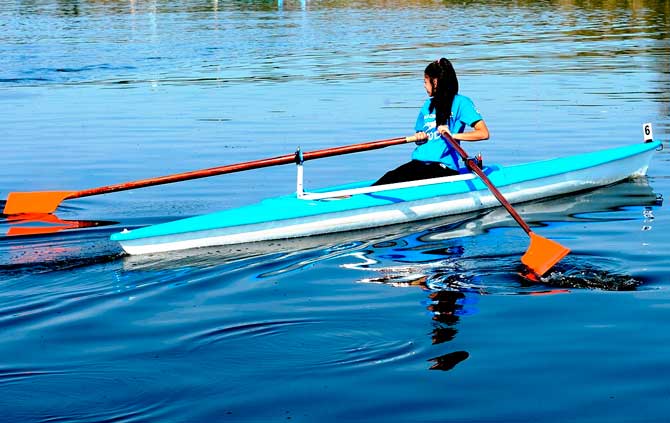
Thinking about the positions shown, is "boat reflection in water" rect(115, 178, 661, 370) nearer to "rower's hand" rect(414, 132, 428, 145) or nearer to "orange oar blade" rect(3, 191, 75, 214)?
"rower's hand" rect(414, 132, 428, 145)

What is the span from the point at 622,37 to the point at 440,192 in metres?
27.1

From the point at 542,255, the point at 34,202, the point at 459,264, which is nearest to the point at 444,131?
the point at 459,264

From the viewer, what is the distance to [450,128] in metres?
10.8

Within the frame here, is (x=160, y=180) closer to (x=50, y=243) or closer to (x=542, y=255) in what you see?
(x=50, y=243)

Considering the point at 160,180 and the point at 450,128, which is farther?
the point at 450,128

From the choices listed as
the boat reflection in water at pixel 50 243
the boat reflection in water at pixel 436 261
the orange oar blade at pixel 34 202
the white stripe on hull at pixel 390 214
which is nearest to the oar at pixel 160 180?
the orange oar blade at pixel 34 202

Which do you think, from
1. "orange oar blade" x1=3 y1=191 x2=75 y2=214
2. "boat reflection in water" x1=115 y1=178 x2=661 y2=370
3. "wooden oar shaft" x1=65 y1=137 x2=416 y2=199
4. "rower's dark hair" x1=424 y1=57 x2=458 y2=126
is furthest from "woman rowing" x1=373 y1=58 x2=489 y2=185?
"orange oar blade" x1=3 y1=191 x2=75 y2=214

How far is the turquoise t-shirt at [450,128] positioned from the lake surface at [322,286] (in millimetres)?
687

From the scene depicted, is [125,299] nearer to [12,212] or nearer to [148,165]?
[12,212]

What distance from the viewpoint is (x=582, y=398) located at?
6.18 metres

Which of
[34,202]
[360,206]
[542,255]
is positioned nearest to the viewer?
[542,255]

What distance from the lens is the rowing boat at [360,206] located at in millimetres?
10000

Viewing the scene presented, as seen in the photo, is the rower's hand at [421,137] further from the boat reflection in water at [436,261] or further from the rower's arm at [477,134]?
the boat reflection in water at [436,261]

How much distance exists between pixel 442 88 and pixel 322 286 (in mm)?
2811
